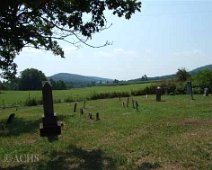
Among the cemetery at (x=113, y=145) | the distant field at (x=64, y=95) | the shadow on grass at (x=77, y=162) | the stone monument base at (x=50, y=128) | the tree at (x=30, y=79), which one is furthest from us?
the tree at (x=30, y=79)

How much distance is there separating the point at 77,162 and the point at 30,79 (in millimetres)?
114383

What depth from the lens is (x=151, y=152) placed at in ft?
38.5

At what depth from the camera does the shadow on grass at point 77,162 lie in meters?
10.5

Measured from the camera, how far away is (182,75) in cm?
5800

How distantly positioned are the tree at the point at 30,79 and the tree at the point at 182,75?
67719 millimetres

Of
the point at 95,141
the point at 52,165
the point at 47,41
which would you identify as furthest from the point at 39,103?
the point at 52,165

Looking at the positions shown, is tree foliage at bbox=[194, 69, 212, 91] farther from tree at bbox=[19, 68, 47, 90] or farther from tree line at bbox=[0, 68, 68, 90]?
tree at bbox=[19, 68, 47, 90]

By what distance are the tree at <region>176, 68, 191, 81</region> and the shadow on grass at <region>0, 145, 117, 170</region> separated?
150 feet

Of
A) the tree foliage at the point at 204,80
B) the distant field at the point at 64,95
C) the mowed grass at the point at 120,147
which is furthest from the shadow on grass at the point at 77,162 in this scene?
the distant field at the point at 64,95

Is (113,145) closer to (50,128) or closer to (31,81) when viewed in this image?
(50,128)

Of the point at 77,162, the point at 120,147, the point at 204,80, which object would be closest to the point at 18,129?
the point at 120,147

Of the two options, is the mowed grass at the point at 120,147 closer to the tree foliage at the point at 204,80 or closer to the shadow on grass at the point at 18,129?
the shadow on grass at the point at 18,129

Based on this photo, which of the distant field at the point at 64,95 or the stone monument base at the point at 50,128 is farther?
the distant field at the point at 64,95

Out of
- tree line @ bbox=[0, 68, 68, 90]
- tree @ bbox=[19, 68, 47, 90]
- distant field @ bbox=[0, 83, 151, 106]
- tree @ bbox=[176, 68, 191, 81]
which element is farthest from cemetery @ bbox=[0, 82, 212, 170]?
tree @ bbox=[19, 68, 47, 90]
